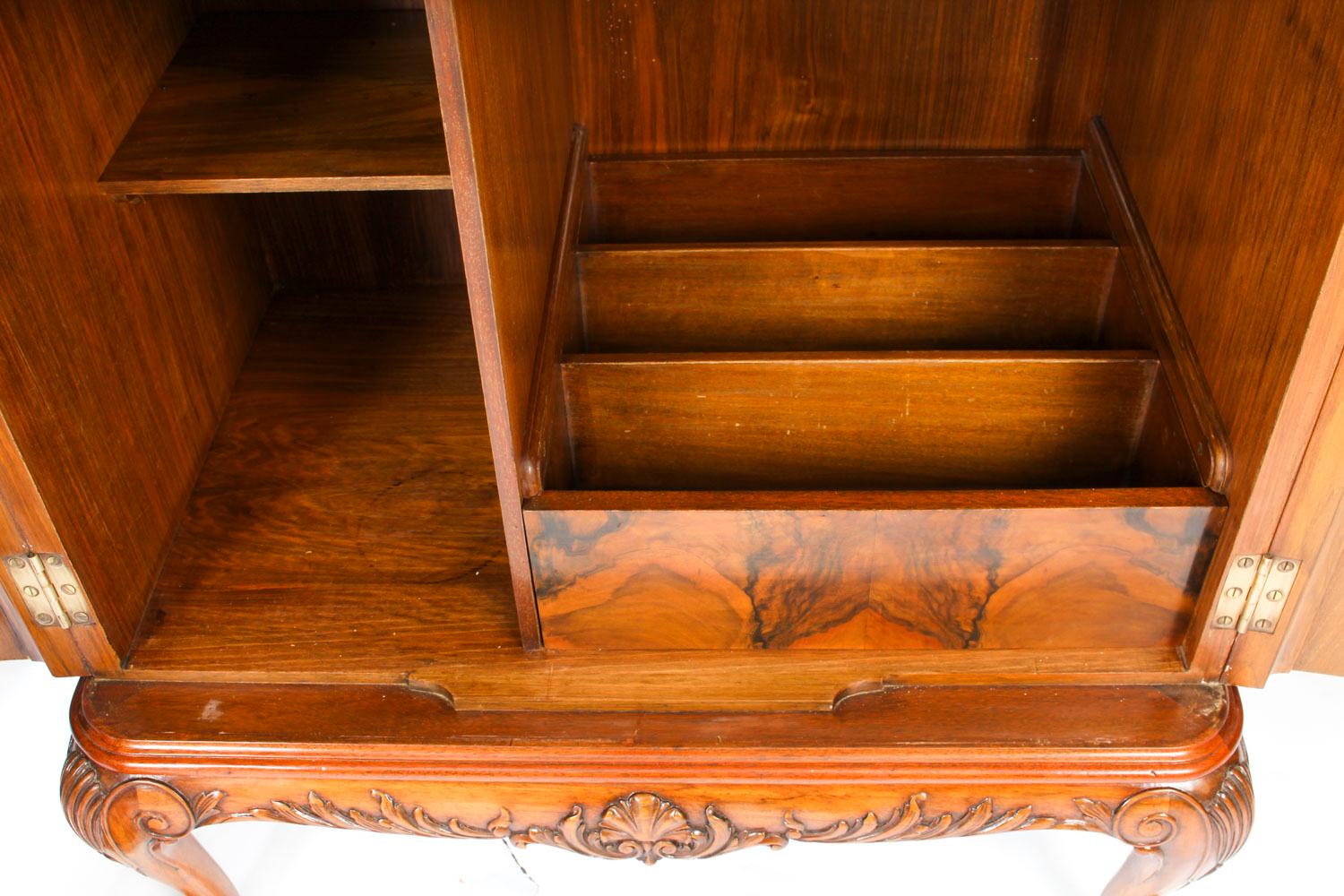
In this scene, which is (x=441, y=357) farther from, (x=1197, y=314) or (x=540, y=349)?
(x=1197, y=314)

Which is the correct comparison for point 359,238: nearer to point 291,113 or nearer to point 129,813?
point 291,113

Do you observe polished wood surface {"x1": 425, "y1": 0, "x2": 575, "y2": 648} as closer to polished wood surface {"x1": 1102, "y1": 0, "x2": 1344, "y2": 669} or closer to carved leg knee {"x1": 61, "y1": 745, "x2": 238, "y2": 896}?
carved leg knee {"x1": 61, "y1": 745, "x2": 238, "y2": 896}

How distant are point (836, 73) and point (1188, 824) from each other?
784mm

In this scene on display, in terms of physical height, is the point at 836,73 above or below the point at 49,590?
above

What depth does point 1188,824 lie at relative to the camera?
0.92m

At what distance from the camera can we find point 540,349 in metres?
0.95

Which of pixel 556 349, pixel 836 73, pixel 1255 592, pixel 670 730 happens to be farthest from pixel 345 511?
pixel 1255 592

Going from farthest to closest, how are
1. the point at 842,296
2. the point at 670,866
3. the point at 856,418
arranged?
1. the point at 670,866
2. the point at 842,296
3. the point at 856,418

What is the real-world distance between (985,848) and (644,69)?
90cm

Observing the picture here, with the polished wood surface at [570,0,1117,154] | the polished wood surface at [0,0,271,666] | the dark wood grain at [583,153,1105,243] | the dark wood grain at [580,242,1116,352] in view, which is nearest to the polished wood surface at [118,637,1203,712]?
the polished wood surface at [0,0,271,666]

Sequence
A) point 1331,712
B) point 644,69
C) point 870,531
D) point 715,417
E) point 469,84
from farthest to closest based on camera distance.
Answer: point 1331,712 < point 644,69 < point 715,417 < point 870,531 < point 469,84

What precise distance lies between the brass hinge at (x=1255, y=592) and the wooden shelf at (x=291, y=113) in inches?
25.0

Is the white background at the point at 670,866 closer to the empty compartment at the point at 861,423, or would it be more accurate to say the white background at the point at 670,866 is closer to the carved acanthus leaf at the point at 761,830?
the carved acanthus leaf at the point at 761,830

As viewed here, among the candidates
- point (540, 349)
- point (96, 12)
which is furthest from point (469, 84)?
point (96, 12)
